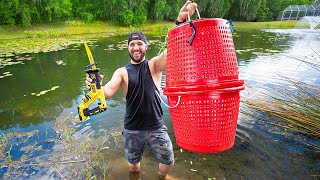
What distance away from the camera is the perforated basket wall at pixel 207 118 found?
1.75m

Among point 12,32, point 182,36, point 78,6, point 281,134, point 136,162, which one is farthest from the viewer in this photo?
point 78,6

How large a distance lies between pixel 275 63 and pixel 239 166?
7.03m

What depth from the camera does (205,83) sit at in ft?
5.63

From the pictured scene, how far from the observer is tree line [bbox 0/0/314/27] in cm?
2449

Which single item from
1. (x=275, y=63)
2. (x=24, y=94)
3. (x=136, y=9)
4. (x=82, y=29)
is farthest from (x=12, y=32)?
(x=275, y=63)

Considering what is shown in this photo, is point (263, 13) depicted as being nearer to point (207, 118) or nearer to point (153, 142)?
point (153, 142)

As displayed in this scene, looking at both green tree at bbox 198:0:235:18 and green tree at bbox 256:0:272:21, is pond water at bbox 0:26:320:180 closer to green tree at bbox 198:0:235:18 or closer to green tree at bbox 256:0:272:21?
green tree at bbox 198:0:235:18

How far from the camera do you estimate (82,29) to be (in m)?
25.9

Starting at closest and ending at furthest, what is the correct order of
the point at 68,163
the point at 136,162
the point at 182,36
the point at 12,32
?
1. the point at 182,36
2. the point at 136,162
3. the point at 68,163
4. the point at 12,32

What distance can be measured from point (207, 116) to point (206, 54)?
469 mm

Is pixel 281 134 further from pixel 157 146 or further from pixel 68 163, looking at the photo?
pixel 68 163

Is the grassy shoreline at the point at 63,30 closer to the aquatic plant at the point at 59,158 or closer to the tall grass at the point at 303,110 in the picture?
the aquatic plant at the point at 59,158

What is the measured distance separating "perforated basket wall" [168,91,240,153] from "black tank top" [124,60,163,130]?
59 cm

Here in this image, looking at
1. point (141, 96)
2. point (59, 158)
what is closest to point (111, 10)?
point (59, 158)
